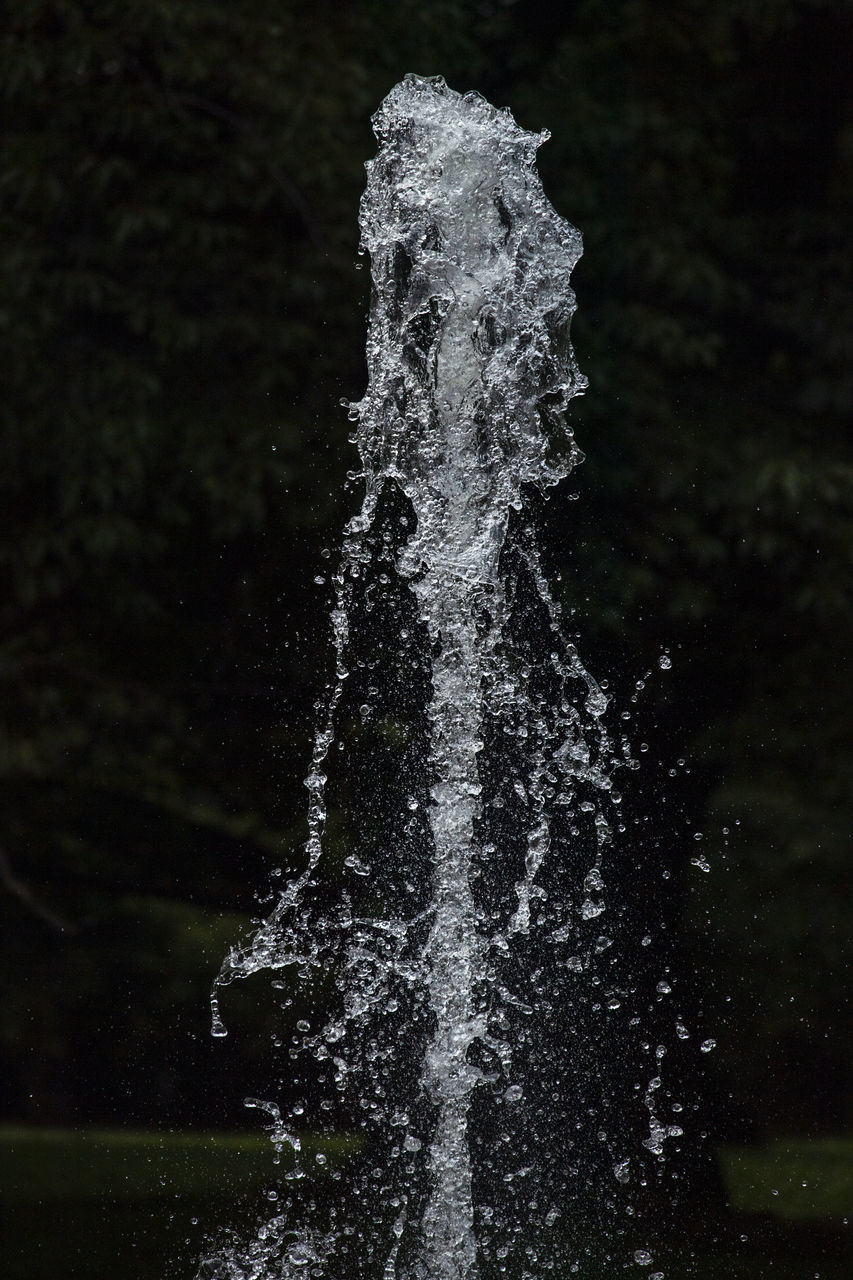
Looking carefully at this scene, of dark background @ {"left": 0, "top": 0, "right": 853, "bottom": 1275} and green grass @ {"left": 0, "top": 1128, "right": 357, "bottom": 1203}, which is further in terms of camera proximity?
dark background @ {"left": 0, "top": 0, "right": 853, "bottom": 1275}

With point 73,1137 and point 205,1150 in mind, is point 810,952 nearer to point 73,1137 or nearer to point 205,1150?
point 205,1150

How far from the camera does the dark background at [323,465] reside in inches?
203

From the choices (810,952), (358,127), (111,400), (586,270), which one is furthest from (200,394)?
(810,952)

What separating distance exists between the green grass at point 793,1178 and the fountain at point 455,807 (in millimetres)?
272

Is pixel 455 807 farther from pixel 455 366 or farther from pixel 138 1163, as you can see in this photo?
pixel 138 1163

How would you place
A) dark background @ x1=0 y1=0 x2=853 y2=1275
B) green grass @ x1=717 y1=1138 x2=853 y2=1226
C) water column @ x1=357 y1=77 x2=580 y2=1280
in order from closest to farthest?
water column @ x1=357 y1=77 x2=580 y2=1280
green grass @ x1=717 y1=1138 x2=853 y2=1226
dark background @ x1=0 y1=0 x2=853 y2=1275

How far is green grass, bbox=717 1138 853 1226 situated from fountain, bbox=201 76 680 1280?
272 millimetres

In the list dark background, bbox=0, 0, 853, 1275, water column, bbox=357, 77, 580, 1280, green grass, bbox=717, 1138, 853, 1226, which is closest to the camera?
water column, bbox=357, 77, 580, 1280

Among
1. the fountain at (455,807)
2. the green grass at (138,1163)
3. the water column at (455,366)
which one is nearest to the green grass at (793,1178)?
the fountain at (455,807)

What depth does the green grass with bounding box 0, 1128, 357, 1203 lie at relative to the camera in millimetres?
4656

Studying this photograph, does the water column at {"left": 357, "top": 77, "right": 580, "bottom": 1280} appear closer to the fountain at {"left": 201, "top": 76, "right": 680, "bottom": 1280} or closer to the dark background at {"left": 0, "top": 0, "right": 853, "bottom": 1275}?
the fountain at {"left": 201, "top": 76, "right": 680, "bottom": 1280}

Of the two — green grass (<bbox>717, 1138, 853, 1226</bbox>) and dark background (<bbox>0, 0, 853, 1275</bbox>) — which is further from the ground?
dark background (<bbox>0, 0, 853, 1275</bbox>)

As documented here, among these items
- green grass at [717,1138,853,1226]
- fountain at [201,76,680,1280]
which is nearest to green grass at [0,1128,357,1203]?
fountain at [201,76,680,1280]

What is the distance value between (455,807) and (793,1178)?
84.2 inches
